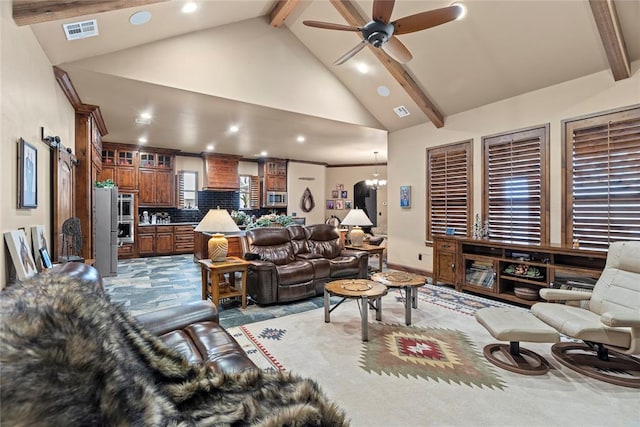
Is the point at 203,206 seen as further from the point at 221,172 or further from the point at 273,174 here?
the point at 273,174

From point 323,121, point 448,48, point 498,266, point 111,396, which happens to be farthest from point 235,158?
point 111,396

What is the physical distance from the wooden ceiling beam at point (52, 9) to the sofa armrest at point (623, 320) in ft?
14.8

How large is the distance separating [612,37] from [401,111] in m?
2.87

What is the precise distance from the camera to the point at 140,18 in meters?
3.12

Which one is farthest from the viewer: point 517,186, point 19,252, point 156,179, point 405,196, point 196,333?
point 156,179

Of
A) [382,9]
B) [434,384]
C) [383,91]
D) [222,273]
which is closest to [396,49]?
[382,9]

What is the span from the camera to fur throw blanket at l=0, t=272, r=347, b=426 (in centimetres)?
59

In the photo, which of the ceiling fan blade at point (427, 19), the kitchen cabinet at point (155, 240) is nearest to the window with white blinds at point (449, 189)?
the ceiling fan blade at point (427, 19)

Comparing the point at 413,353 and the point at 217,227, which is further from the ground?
the point at 217,227

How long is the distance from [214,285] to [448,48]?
14.3 ft

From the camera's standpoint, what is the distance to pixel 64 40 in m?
2.99

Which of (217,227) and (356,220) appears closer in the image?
(217,227)

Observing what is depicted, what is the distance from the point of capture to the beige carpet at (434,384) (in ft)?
6.29

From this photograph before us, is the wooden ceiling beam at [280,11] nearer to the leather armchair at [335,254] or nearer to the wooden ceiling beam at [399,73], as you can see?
the wooden ceiling beam at [399,73]
